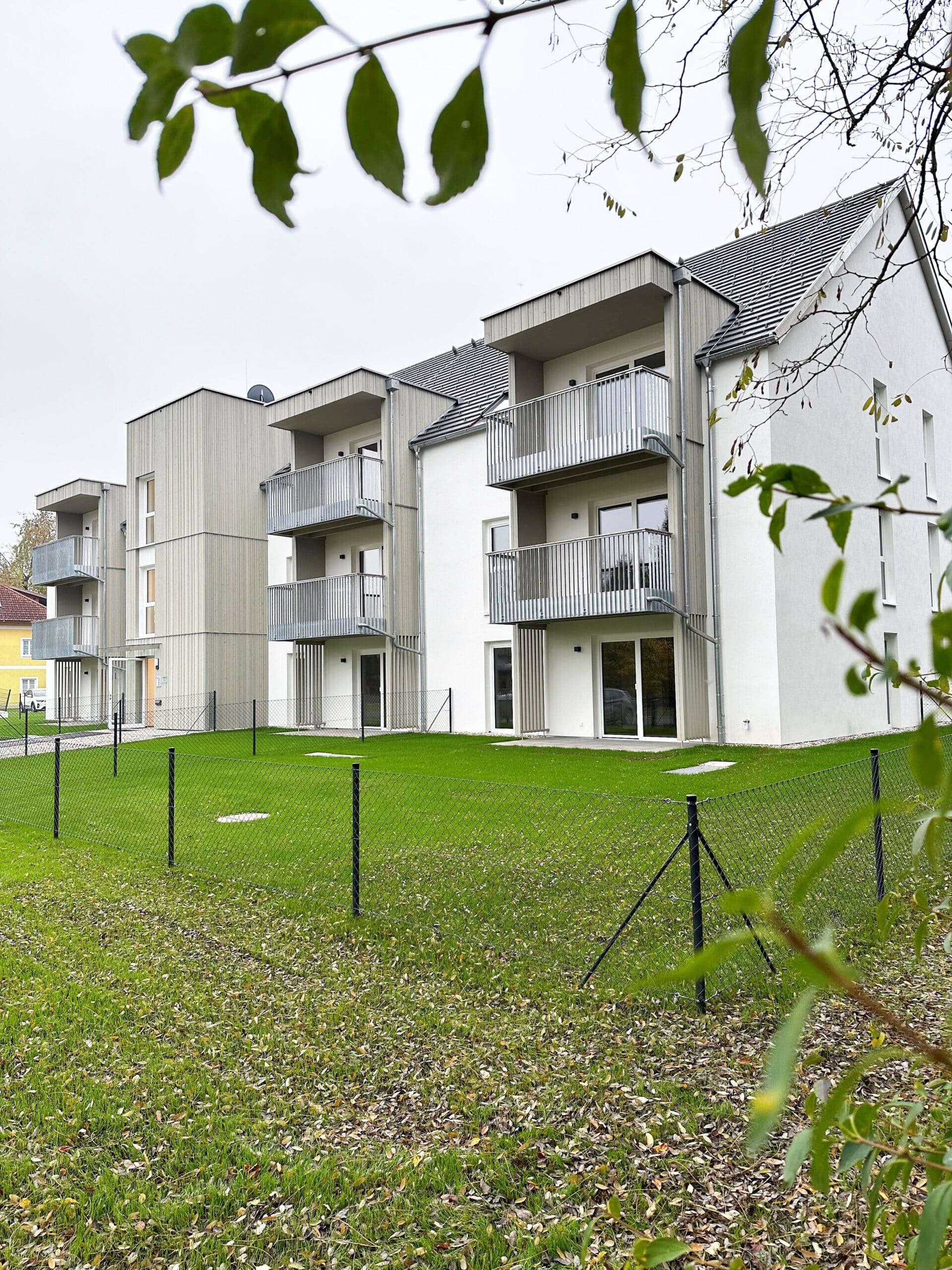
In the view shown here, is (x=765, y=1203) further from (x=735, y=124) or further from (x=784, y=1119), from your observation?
(x=735, y=124)

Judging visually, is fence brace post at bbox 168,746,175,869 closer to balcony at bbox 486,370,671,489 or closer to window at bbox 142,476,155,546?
balcony at bbox 486,370,671,489

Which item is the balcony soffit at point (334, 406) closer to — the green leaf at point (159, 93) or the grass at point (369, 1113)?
the grass at point (369, 1113)

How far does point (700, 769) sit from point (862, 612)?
11942 millimetres

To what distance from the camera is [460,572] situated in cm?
1984

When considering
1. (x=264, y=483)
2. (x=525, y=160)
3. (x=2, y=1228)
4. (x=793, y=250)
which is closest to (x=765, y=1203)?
(x=2, y=1228)

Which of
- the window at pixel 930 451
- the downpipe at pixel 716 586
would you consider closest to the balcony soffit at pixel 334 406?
the downpipe at pixel 716 586

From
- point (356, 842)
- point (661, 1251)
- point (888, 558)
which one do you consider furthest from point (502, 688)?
point (661, 1251)

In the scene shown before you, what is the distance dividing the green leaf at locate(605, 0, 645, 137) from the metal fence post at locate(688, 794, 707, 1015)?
4042mm

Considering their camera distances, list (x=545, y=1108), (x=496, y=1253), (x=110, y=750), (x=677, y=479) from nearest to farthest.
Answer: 1. (x=496, y=1253)
2. (x=545, y=1108)
3. (x=677, y=479)
4. (x=110, y=750)

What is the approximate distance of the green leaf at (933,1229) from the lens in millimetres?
780

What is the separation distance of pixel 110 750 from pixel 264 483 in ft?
34.5

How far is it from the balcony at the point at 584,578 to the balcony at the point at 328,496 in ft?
14.2

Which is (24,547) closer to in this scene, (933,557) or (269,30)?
(933,557)

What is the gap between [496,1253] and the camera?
9.04 ft
